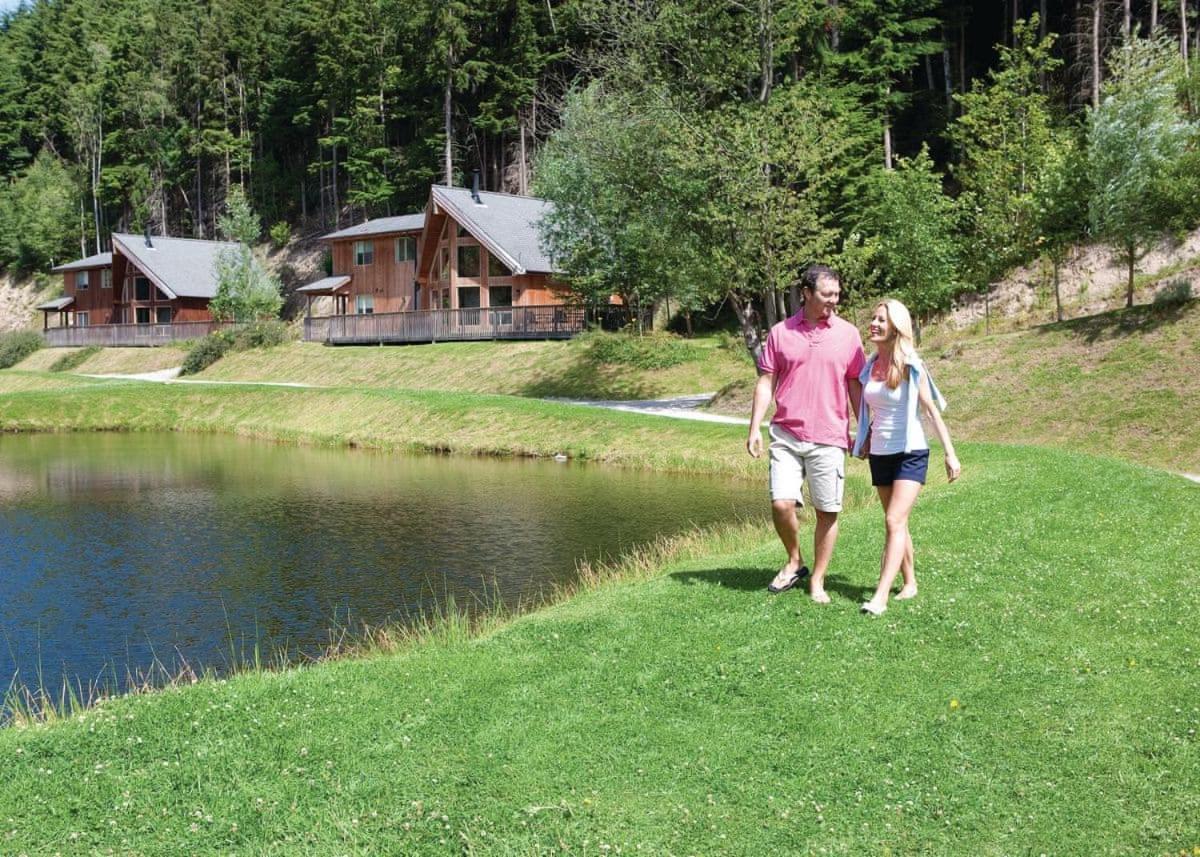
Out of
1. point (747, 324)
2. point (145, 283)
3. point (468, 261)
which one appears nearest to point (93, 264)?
point (145, 283)

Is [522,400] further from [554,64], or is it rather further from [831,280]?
[554,64]

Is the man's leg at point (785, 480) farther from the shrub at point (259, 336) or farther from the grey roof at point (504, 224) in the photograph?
the shrub at point (259, 336)

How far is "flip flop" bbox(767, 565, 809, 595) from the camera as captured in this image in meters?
→ 8.58

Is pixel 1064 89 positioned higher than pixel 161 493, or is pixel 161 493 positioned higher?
pixel 1064 89

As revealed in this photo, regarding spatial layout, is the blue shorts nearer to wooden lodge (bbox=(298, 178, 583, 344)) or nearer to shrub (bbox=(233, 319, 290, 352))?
wooden lodge (bbox=(298, 178, 583, 344))

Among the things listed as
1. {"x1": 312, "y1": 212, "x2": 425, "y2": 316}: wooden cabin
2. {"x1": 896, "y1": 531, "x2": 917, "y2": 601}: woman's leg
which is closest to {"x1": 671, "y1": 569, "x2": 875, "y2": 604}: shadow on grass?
{"x1": 896, "y1": 531, "x2": 917, "y2": 601}: woman's leg

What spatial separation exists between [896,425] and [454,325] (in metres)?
41.5

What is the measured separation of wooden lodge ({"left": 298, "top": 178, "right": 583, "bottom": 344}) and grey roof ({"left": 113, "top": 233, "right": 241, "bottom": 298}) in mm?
10525

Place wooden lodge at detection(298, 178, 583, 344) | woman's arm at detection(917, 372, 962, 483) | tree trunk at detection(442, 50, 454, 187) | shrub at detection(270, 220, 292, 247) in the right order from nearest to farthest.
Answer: woman's arm at detection(917, 372, 962, 483) → wooden lodge at detection(298, 178, 583, 344) → tree trunk at detection(442, 50, 454, 187) → shrub at detection(270, 220, 292, 247)

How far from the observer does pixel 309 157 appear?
9112 centimetres

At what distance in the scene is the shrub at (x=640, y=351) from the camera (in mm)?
36625

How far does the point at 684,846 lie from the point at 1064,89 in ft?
163

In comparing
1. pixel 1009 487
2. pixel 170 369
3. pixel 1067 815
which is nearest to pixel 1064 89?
pixel 1009 487

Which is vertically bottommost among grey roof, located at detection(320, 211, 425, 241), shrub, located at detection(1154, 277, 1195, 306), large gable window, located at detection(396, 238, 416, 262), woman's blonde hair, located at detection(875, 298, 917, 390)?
woman's blonde hair, located at detection(875, 298, 917, 390)
